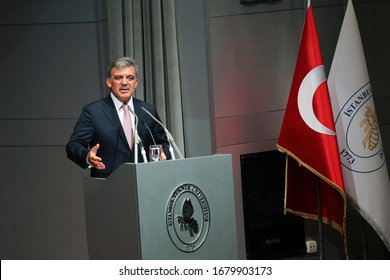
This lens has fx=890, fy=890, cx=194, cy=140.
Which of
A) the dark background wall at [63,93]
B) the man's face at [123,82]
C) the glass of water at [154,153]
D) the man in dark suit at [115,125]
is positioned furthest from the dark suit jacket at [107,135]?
the dark background wall at [63,93]

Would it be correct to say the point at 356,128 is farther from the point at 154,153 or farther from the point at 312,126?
the point at 154,153

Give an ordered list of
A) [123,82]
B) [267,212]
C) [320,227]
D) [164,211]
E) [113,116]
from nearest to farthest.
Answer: [164,211] → [123,82] → [113,116] → [320,227] → [267,212]

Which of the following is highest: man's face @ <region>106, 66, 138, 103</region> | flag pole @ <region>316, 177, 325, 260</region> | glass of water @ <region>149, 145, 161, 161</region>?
man's face @ <region>106, 66, 138, 103</region>

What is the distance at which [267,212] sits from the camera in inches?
249

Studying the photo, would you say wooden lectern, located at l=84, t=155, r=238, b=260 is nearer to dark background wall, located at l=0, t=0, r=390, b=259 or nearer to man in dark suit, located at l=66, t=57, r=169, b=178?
man in dark suit, located at l=66, t=57, r=169, b=178

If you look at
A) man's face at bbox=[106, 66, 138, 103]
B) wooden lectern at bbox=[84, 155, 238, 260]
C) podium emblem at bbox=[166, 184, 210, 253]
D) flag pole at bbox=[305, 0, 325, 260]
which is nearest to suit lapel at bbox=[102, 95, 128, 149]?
man's face at bbox=[106, 66, 138, 103]

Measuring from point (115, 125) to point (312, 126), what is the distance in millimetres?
1400

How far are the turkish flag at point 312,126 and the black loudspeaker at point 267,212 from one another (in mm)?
372

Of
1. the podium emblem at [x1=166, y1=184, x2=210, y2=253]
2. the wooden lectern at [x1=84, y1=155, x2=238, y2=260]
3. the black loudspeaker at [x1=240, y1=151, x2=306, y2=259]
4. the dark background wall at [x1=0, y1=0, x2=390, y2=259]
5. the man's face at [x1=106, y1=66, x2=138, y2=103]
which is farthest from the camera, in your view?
the dark background wall at [x1=0, y1=0, x2=390, y2=259]

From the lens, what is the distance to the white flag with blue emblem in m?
5.88

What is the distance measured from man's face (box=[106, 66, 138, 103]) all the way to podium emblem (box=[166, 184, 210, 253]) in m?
0.71

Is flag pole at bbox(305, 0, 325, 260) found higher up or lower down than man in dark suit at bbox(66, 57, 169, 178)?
lower down

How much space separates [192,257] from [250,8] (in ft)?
7.22

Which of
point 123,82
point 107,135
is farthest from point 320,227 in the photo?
point 123,82
